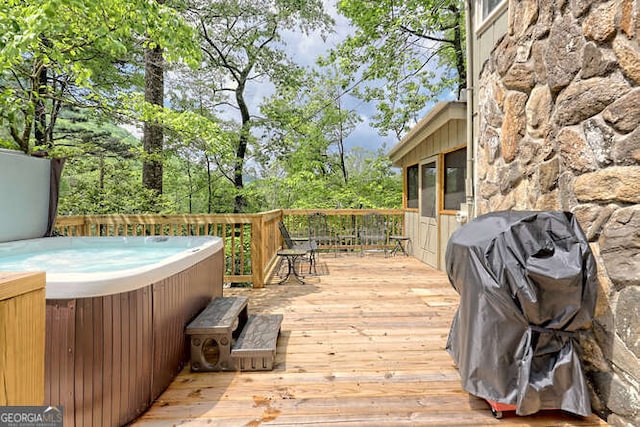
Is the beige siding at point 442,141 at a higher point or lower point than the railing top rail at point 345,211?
higher

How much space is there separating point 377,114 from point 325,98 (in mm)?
2478

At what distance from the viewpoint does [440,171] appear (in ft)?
18.2

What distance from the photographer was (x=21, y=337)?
0.81 metres

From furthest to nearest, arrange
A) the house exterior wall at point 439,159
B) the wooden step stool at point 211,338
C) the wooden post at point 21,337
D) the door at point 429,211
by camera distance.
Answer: the door at point 429,211 → the house exterior wall at point 439,159 → the wooden step stool at point 211,338 → the wooden post at point 21,337

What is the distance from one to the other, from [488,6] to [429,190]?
325 centimetres

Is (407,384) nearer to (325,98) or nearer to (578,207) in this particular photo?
(578,207)

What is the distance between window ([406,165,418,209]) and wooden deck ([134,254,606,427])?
3.63 m

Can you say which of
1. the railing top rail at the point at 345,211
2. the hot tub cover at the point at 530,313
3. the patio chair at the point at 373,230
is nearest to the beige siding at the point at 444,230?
the patio chair at the point at 373,230

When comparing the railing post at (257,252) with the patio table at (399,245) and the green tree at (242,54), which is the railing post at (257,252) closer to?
the patio table at (399,245)

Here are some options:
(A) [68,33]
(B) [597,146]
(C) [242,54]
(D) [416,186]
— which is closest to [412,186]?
(D) [416,186]

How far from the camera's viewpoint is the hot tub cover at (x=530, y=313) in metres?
1.70

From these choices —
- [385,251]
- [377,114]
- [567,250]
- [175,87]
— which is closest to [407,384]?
[567,250]

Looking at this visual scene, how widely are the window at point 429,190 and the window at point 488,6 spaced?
104 inches

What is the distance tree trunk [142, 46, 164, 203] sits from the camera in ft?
21.4
